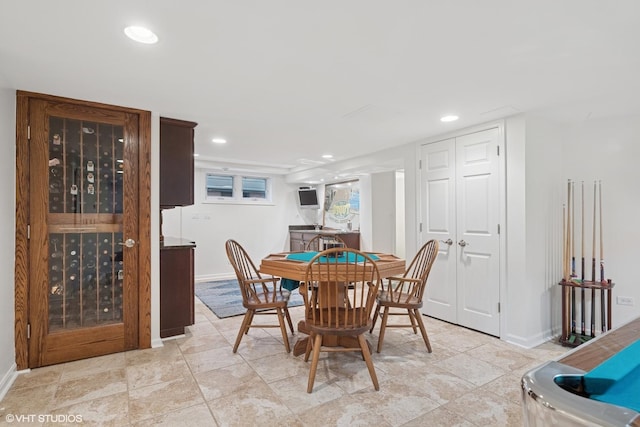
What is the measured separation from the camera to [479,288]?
3.35 meters

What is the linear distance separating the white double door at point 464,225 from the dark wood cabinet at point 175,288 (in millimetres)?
2699

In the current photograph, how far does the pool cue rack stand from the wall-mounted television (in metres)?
4.96

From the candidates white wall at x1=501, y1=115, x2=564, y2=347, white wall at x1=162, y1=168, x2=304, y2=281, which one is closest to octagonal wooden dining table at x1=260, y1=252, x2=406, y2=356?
white wall at x1=501, y1=115, x2=564, y2=347

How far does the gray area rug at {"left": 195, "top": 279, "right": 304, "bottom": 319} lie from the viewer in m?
4.15

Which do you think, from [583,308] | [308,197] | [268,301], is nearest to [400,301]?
[268,301]

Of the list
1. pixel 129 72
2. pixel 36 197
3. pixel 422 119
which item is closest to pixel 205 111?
pixel 129 72

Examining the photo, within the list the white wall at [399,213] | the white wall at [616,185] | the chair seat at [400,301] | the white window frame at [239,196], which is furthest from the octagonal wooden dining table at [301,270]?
the white window frame at [239,196]

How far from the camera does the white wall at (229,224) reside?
6102mm

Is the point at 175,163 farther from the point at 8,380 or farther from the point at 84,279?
the point at 8,380

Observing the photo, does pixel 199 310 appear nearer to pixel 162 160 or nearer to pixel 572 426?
pixel 162 160

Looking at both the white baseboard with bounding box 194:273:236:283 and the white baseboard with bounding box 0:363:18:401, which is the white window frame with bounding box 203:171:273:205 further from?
the white baseboard with bounding box 0:363:18:401

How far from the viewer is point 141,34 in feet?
5.71

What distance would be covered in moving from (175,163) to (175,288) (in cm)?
123

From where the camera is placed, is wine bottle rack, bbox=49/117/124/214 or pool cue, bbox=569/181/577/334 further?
pool cue, bbox=569/181/577/334
